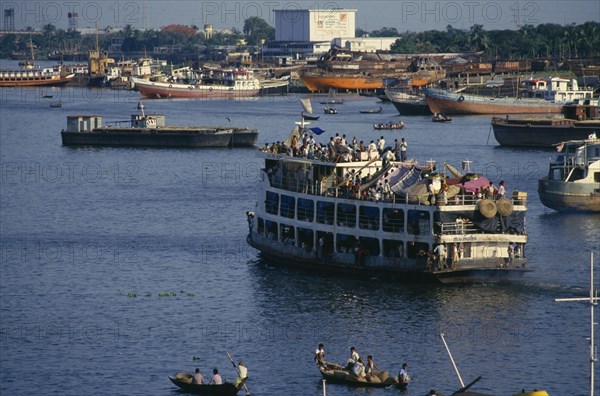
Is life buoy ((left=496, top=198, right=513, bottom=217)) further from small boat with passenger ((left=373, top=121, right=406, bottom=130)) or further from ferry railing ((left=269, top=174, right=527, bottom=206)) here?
small boat with passenger ((left=373, top=121, right=406, bottom=130))

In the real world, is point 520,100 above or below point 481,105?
above

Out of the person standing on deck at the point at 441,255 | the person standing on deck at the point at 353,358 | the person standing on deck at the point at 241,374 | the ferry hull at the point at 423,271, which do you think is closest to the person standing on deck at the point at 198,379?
the person standing on deck at the point at 241,374

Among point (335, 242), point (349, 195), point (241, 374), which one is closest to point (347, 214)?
point (349, 195)

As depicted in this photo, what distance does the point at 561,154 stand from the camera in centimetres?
8006

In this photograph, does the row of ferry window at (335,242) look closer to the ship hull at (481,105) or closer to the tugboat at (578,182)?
the tugboat at (578,182)

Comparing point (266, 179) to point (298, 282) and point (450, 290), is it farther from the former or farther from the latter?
point (450, 290)

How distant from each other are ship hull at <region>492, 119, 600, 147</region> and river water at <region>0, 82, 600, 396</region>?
1165 inches

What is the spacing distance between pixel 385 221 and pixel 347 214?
2477mm

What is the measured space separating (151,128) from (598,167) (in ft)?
212

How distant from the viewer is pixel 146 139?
131 m

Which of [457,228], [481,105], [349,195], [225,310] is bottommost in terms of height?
[225,310]

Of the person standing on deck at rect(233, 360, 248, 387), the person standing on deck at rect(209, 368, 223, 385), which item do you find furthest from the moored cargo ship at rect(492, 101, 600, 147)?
the person standing on deck at rect(209, 368, 223, 385)

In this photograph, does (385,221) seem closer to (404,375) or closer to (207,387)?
(404,375)

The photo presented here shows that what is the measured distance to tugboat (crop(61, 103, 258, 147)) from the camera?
12888 centimetres
